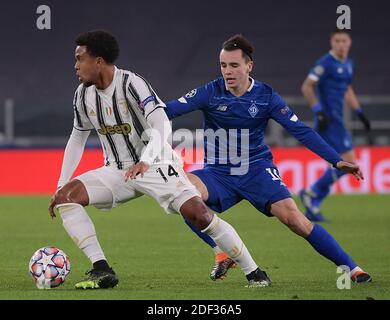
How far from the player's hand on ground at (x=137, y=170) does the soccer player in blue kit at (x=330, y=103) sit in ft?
20.2

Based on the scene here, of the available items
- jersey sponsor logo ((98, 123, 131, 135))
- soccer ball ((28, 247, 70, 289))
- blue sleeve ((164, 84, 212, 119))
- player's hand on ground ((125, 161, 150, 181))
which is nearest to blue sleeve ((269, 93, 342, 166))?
blue sleeve ((164, 84, 212, 119))

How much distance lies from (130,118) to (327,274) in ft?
6.61

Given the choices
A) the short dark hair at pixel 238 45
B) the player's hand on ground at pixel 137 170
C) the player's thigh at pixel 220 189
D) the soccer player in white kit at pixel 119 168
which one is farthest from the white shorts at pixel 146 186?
the short dark hair at pixel 238 45

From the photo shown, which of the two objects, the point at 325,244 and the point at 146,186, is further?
the point at 325,244

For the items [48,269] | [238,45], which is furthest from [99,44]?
[48,269]

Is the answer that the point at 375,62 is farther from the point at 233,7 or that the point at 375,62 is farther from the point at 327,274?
the point at 327,274

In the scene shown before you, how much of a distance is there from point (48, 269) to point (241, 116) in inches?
72.8


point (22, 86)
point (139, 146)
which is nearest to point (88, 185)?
point (139, 146)

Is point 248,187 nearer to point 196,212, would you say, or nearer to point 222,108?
point 222,108

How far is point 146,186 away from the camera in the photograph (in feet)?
23.1

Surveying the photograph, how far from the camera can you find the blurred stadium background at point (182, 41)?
2192 cm

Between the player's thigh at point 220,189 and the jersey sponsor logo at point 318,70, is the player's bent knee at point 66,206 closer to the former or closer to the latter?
the player's thigh at point 220,189

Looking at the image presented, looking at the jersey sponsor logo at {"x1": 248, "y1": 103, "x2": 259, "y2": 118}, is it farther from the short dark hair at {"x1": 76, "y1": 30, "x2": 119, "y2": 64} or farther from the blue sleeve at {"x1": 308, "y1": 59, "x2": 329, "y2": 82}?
the blue sleeve at {"x1": 308, "y1": 59, "x2": 329, "y2": 82}

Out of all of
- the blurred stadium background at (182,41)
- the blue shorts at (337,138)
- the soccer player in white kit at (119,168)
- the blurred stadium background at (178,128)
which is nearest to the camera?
the soccer player in white kit at (119,168)
